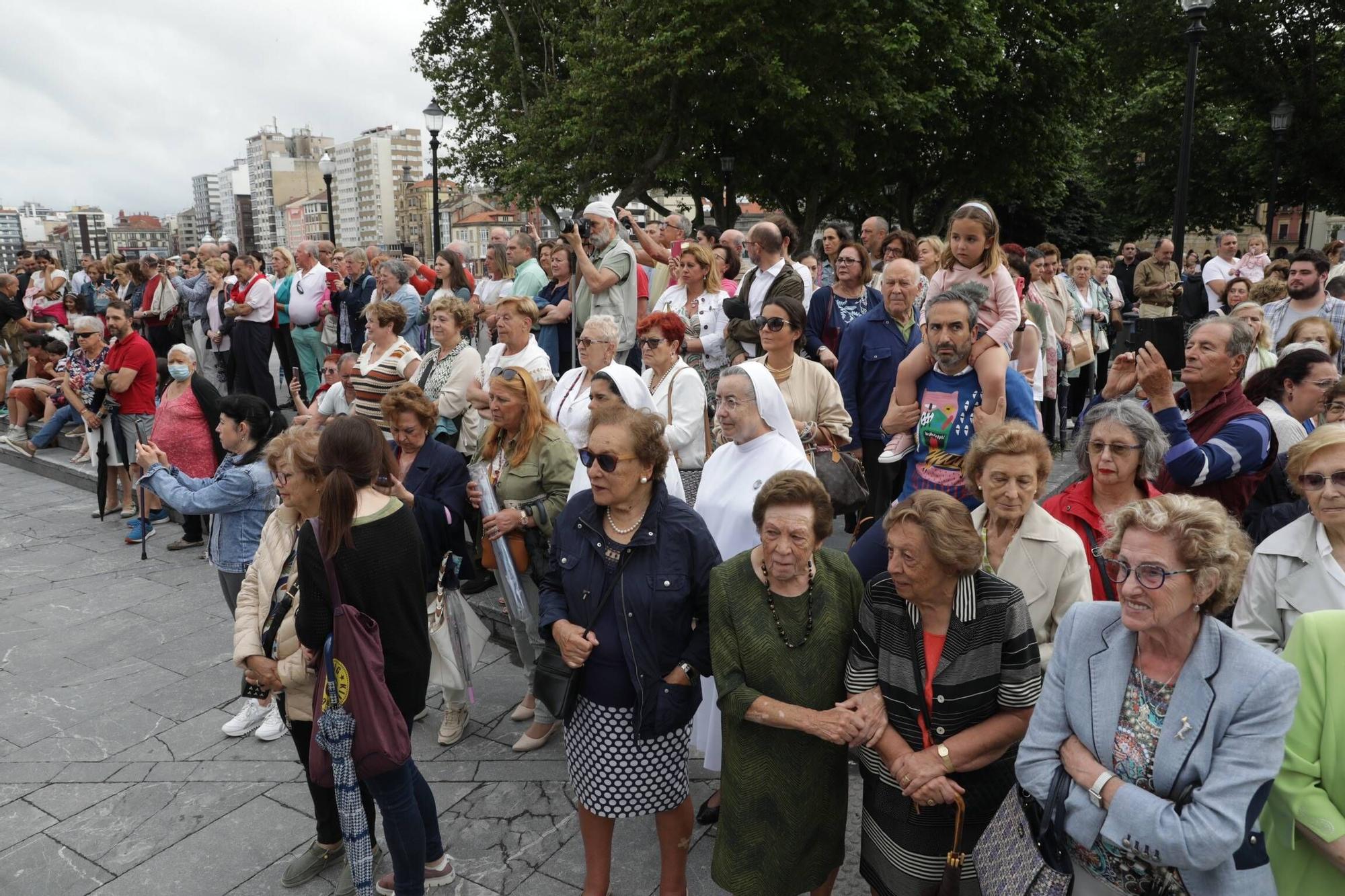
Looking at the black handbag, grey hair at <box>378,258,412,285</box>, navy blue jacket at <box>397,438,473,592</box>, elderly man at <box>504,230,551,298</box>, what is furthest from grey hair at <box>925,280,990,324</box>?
grey hair at <box>378,258,412,285</box>

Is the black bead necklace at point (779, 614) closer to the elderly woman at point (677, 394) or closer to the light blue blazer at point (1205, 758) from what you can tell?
the light blue blazer at point (1205, 758)

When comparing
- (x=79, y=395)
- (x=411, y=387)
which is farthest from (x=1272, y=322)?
(x=79, y=395)

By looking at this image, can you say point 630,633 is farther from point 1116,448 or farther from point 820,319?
point 820,319

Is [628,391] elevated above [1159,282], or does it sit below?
below

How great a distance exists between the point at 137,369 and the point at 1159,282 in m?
12.0

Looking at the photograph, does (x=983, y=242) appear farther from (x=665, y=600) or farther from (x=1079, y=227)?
(x=1079, y=227)

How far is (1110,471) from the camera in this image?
3064 millimetres

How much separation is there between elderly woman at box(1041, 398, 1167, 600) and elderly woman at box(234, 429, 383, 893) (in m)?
2.80

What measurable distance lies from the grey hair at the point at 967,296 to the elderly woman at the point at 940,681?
1338 mm

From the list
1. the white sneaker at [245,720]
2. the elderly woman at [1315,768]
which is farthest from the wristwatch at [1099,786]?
the white sneaker at [245,720]

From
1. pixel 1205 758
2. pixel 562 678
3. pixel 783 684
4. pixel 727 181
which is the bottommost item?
pixel 562 678

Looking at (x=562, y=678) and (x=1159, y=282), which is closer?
(x=562, y=678)

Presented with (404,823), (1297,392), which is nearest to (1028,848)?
(404,823)

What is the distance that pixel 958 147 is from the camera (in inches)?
996
